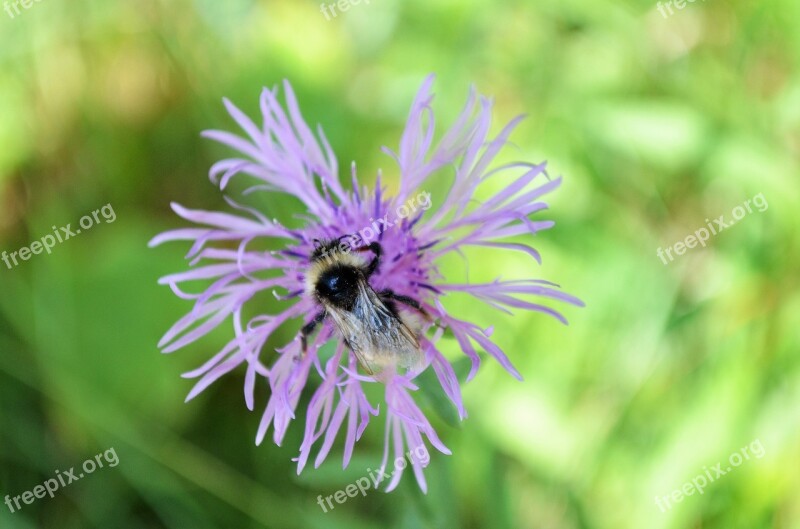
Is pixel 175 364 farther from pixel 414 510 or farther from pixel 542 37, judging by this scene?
pixel 542 37

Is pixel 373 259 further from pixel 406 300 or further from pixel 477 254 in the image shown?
pixel 477 254

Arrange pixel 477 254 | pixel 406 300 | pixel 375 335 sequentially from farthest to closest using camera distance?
pixel 477 254 → pixel 406 300 → pixel 375 335

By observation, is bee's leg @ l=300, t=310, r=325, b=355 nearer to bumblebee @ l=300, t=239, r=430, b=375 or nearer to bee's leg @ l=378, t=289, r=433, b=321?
bumblebee @ l=300, t=239, r=430, b=375

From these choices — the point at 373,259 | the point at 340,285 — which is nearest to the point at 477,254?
the point at 373,259

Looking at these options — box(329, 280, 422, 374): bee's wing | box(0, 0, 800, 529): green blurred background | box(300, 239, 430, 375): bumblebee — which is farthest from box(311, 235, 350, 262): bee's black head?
box(0, 0, 800, 529): green blurred background

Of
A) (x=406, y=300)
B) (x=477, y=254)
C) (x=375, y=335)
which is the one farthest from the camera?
(x=477, y=254)

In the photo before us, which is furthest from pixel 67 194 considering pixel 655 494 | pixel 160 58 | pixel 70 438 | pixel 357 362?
pixel 655 494

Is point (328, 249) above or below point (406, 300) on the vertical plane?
above

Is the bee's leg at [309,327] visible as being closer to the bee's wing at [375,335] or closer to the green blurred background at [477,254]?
the bee's wing at [375,335]
